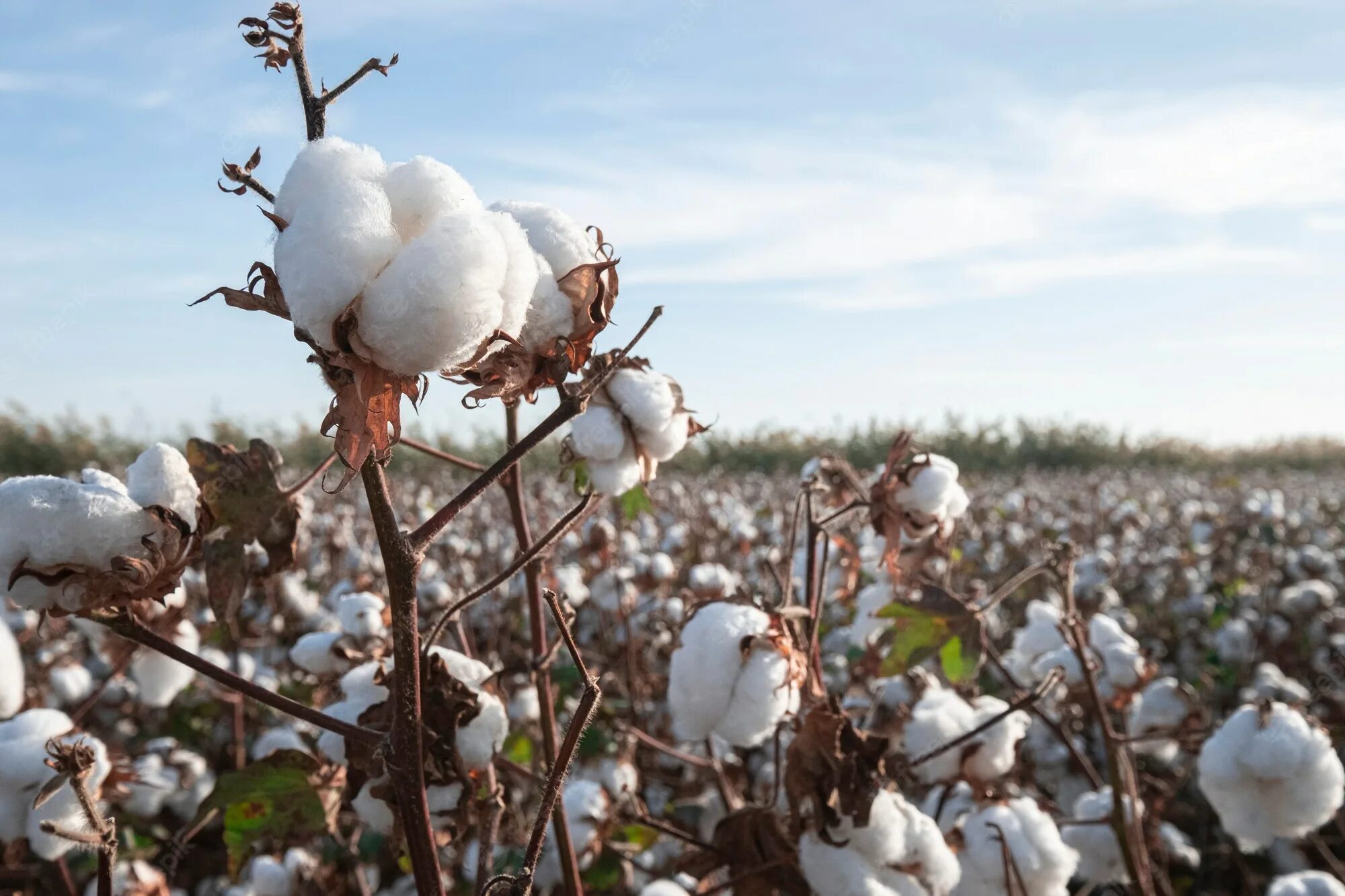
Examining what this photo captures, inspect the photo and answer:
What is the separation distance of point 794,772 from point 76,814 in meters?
1.00

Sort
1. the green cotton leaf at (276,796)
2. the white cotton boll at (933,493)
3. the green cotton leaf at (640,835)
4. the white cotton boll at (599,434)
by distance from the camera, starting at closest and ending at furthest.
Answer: the white cotton boll at (599,434) → the green cotton leaf at (276,796) → the white cotton boll at (933,493) → the green cotton leaf at (640,835)

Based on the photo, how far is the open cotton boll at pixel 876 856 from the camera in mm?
1450

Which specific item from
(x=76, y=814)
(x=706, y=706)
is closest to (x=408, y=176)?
(x=706, y=706)

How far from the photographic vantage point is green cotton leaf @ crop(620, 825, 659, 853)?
2.49 meters

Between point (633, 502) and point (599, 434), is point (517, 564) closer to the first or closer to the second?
point (599, 434)

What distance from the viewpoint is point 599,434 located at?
4.11ft

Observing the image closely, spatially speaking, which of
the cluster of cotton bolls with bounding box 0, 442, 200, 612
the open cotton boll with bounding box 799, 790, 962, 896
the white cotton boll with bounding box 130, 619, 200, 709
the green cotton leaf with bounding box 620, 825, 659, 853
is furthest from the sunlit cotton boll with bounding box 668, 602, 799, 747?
the white cotton boll with bounding box 130, 619, 200, 709

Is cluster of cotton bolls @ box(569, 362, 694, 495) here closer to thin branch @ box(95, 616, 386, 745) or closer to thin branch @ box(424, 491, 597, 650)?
thin branch @ box(424, 491, 597, 650)

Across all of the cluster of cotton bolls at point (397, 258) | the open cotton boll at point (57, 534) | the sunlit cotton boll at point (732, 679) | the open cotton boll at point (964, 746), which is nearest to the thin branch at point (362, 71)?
the cluster of cotton bolls at point (397, 258)

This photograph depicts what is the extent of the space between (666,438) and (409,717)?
47cm

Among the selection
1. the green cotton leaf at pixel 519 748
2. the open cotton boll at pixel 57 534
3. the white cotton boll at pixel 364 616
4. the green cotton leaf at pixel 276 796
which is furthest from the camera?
the green cotton leaf at pixel 519 748

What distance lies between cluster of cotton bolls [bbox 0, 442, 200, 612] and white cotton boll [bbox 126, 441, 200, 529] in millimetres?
30

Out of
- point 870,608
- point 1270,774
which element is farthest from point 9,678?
point 1270,774

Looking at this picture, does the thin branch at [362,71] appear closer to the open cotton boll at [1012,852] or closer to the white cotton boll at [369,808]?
the white cotton boll at [369,808]
